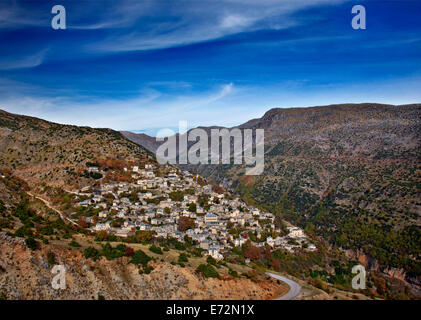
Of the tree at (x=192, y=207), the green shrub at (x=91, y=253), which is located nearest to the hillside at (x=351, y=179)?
the tree at (x=192, y=207)

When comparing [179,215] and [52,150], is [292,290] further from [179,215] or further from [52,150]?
[52,150]

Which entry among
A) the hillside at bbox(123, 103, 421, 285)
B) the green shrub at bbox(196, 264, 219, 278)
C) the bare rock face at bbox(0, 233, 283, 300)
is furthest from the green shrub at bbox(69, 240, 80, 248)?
the hillside at bbox(123, 103, 421, 285)

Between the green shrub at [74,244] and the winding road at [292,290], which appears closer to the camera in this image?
the green shrub at [74,244]

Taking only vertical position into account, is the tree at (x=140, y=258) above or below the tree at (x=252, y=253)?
above

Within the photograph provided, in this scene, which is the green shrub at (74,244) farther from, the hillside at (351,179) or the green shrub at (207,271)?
the hillside at (351,179)

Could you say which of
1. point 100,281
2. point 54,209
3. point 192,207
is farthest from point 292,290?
point 54,209

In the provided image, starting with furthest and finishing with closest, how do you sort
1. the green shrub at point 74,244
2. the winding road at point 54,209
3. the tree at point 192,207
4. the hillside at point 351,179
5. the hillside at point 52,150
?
1. the hillside at point 351,179
2. the hillside at point 52,150
3. the tree at point 192,207
4. the winding road at point 54,209
5. the green shrub at point 74,244

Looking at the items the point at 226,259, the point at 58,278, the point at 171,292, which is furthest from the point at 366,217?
the point at 58,278
